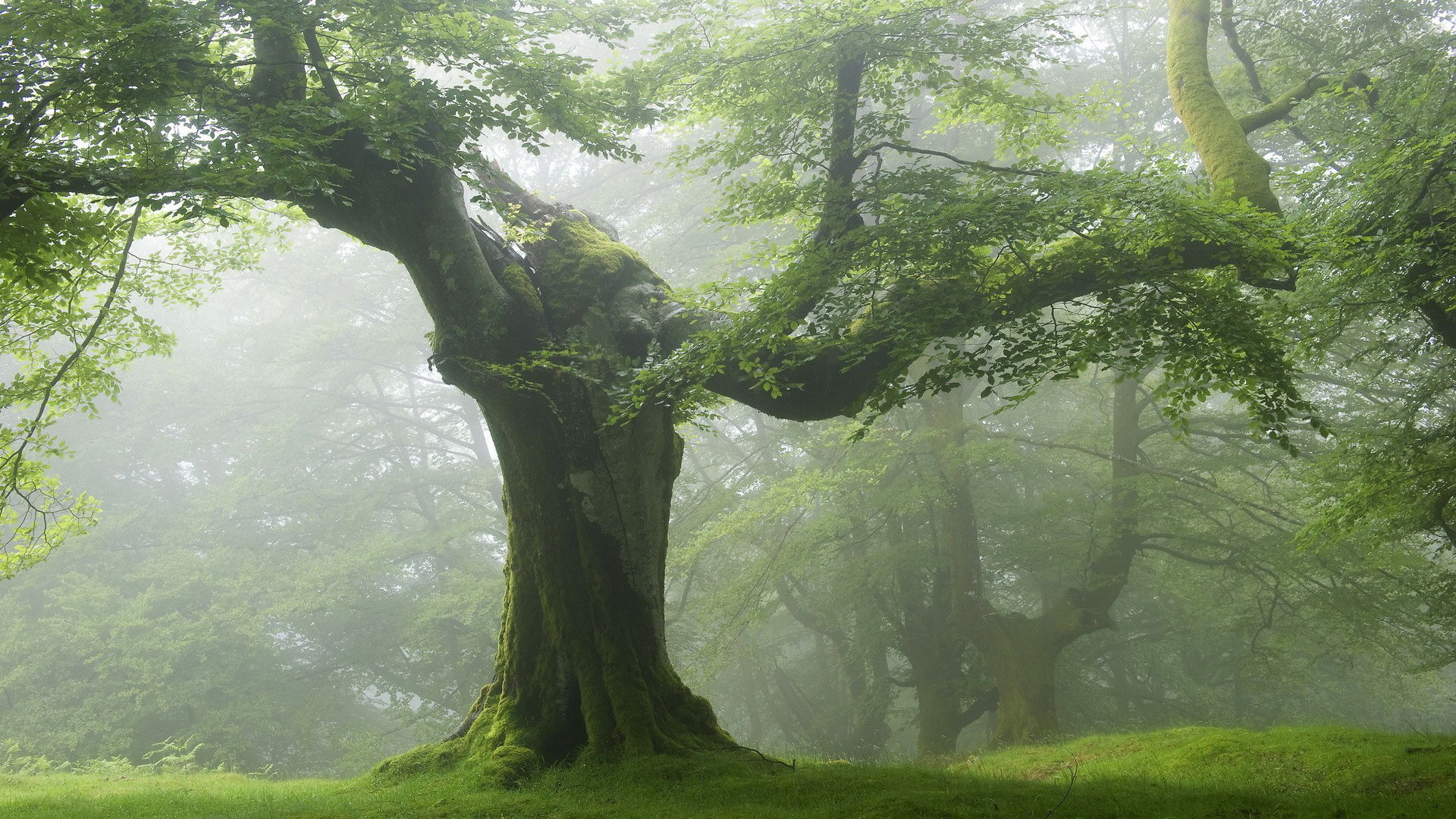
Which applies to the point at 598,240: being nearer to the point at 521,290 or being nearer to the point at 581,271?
the point at 581,271

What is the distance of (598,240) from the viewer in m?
7.33

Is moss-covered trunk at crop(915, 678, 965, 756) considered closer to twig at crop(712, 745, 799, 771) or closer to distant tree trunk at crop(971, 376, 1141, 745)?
distant tree trunk at crop(971, 376, 1141, 745)

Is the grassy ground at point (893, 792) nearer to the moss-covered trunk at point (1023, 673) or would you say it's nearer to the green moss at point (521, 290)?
the green moss at point (521, 290)

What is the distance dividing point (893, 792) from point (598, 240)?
4914mm

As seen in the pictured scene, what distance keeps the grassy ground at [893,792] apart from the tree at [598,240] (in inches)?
23.2

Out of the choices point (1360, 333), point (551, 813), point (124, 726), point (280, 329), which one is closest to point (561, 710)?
point (551, 813)

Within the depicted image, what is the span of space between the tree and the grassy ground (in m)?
0.59

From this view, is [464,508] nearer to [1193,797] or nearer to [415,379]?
[415,379]

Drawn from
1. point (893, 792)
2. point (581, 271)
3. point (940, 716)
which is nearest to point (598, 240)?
point (581, 271)

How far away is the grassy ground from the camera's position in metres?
4.41

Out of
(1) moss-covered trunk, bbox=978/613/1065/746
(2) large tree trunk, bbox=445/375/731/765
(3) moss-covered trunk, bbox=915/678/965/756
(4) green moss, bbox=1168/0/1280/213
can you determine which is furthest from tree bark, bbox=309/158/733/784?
(3) moss-covered trunk, bbox=915/678/965/756

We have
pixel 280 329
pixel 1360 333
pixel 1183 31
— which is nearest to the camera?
pixel 1183 31

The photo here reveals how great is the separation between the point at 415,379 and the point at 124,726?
1303 centimetres

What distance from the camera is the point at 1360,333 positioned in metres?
11.0
